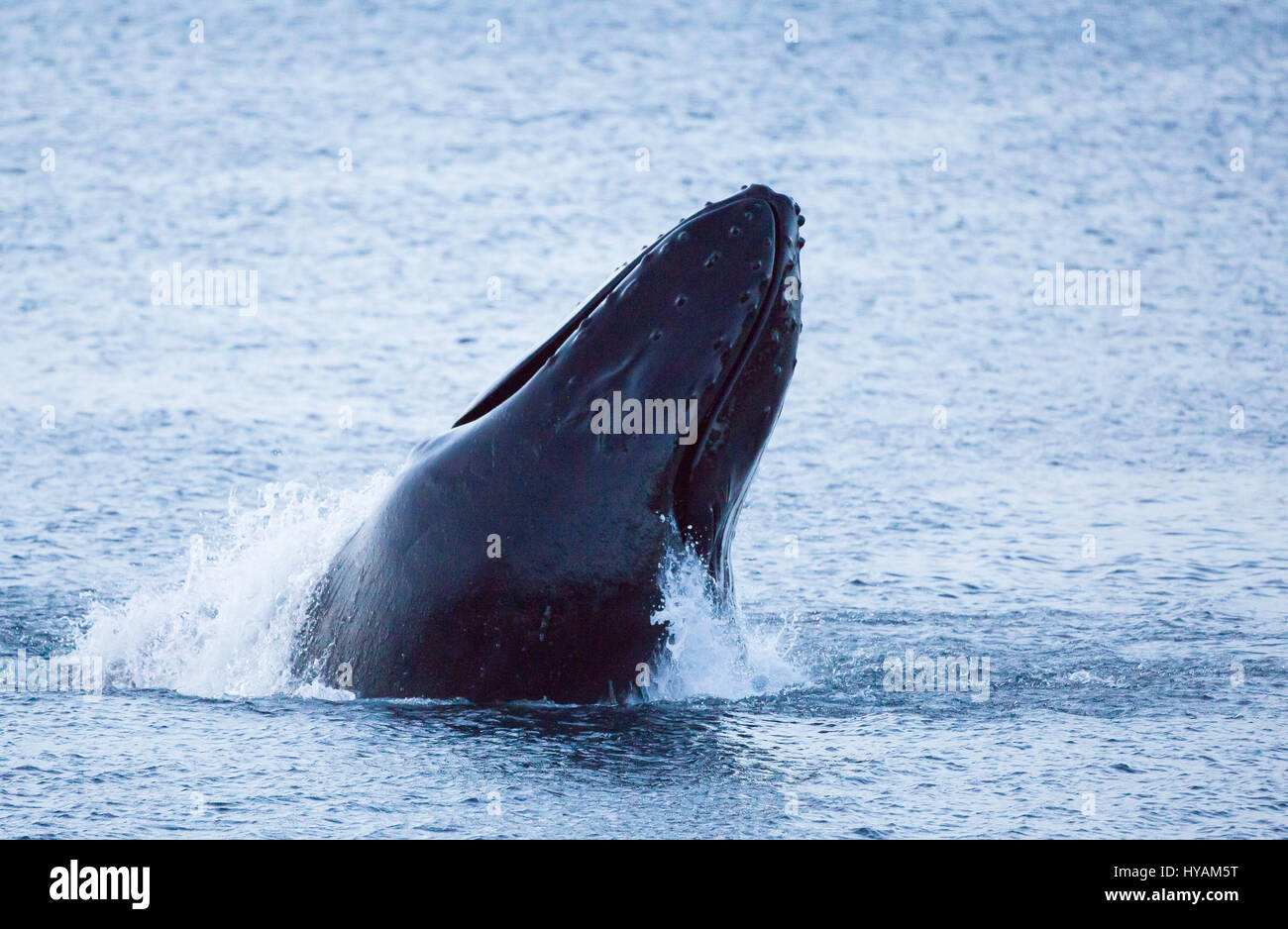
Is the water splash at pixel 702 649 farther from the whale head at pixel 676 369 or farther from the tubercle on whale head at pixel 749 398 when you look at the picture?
the whale head at pixel 676 369

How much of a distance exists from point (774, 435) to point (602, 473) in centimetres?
709

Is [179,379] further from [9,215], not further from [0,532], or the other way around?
[9,215]

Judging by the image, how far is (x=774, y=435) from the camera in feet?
47.2

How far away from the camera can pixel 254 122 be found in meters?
24.4

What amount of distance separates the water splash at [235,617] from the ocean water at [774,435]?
0.03m

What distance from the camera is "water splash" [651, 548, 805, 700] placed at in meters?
7.59

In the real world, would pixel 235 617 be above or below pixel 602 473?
below

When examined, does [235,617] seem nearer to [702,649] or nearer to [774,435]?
[702,649]

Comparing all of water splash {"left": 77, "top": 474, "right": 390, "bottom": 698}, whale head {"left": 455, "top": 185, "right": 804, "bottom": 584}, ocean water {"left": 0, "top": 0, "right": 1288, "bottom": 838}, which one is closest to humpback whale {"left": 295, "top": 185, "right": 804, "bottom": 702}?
whale head {"left": 455, "top": 185, "right": 804, "bottom": 584}

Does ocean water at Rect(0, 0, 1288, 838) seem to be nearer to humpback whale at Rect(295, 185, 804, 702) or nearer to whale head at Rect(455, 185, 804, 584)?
humpback whale at Rect(295, 185, 804, 702)

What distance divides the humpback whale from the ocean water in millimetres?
226

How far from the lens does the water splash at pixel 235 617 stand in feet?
27.6

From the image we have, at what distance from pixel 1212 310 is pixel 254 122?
12.6 metres

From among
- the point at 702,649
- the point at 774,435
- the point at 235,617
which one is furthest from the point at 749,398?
the point at 774,435
